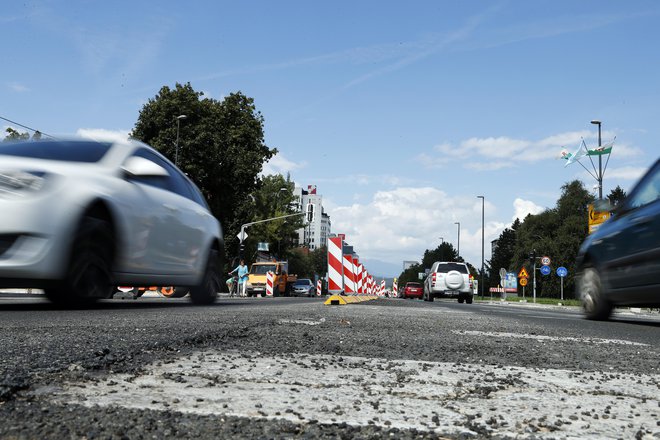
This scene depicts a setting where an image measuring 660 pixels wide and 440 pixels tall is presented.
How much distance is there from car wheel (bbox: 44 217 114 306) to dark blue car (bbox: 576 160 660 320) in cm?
548

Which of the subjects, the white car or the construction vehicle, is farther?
the construction vehicle

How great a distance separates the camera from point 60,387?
192 cm

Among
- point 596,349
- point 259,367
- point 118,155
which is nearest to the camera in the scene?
point 259,367

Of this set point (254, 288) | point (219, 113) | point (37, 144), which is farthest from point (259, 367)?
point (219, 113)

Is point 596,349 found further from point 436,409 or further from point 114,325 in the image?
point 114,325

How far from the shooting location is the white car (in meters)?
4.82

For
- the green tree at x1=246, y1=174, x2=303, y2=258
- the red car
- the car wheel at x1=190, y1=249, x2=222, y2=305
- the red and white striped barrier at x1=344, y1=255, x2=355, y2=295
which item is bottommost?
the car wheel at x1=190, y1=249, x2=222, y2=305

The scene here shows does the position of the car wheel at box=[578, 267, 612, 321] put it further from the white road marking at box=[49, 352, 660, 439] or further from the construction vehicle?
the construction vehicle

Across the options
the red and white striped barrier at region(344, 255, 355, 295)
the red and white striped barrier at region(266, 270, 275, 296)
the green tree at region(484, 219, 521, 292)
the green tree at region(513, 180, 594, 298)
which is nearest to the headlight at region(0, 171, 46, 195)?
the red and white striped barrier at region(344, 255, 355, 295)

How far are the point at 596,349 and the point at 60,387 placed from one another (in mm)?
3473

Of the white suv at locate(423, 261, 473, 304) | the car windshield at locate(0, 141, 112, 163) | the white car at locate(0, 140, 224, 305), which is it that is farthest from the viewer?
the white suv at locate(423, 261, 473, 304)

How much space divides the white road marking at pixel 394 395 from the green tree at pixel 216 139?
2885cm

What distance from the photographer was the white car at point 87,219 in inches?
190

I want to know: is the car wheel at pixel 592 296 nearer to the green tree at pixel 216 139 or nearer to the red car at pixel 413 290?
the green tree at pixel 216 139
